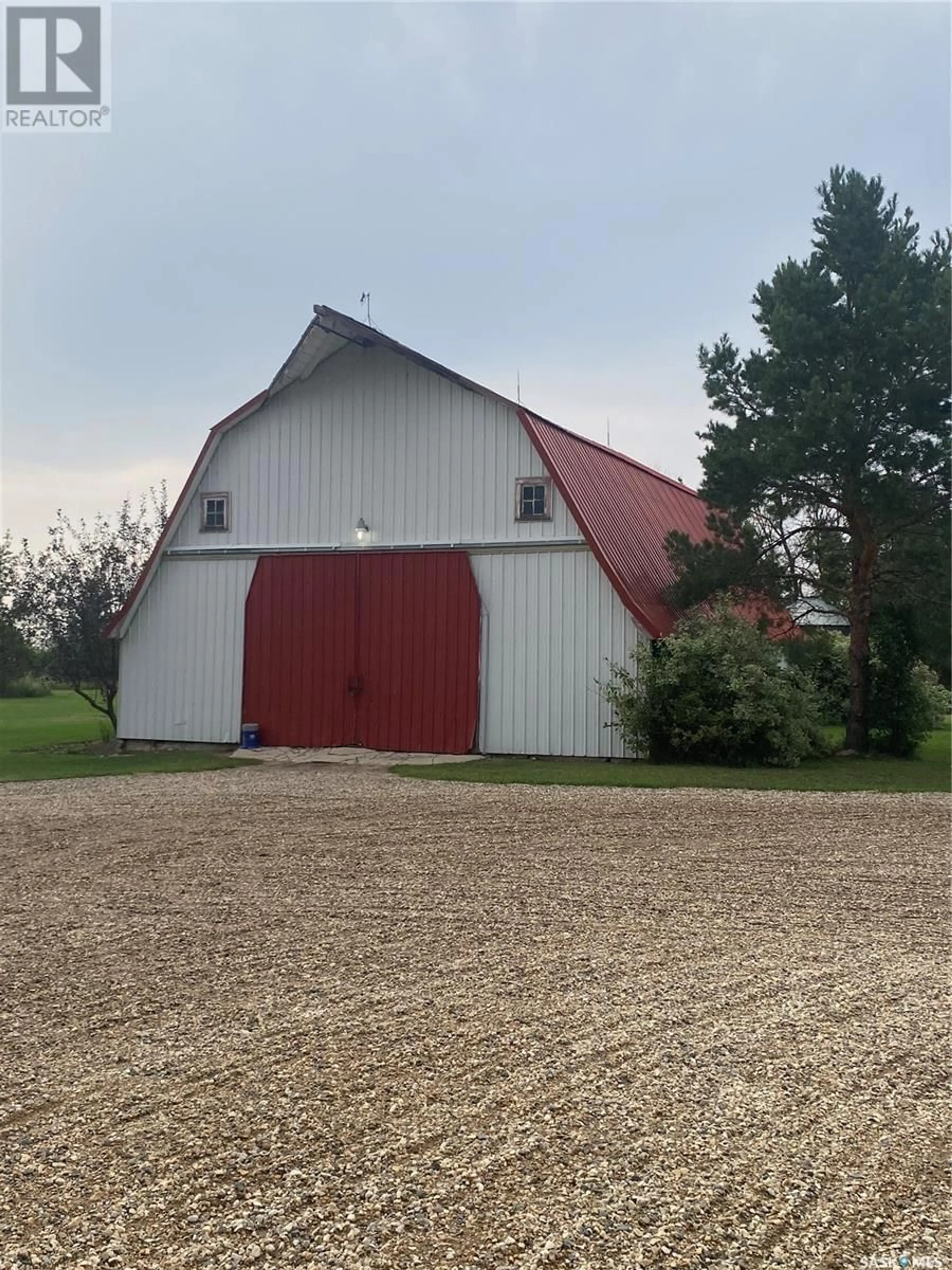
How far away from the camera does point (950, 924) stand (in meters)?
6.36

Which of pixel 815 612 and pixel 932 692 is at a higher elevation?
pixel 815 612

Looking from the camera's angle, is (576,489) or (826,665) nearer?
(576,489)

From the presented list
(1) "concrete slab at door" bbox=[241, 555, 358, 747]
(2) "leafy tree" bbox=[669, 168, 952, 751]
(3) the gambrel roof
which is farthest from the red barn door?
(2) "leafy tree" bbox=[669, 168, 952, 751]

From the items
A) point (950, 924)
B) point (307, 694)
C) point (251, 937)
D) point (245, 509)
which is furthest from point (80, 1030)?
point (245, 509)

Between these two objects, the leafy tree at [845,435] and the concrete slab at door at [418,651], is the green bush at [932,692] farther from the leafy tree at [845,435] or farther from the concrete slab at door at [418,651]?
the concrete slab at door at [418,651]

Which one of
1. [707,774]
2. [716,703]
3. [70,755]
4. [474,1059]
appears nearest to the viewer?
[474,1059]

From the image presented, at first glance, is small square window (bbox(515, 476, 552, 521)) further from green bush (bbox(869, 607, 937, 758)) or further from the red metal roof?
green bush (bbox(869, 607, 937, 758))

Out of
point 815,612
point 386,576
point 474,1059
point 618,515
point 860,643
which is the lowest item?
point 474,1059

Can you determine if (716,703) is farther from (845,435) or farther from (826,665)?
(826,665)

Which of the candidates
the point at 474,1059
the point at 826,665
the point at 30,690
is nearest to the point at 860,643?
the point at 826,665

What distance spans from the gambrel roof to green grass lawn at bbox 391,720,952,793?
2387 millimetres

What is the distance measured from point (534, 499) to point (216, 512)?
582cm

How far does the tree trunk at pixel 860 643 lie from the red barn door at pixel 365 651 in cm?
598

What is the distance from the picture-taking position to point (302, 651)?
18078 millimetres
